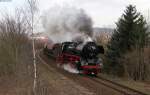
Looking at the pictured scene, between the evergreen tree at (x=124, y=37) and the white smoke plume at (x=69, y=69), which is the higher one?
the evergreen tree at (x=124, y=37)

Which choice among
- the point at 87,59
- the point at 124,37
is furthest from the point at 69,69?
the point at 124,37

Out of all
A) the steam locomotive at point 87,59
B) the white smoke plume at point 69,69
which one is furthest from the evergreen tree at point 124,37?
the steam locomotive at point 87,59

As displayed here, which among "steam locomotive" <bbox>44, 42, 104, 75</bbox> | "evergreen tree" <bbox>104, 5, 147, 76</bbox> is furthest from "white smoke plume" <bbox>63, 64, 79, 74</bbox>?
"evergreen tree" <bbox>104, 5, 147, 76</bbox>

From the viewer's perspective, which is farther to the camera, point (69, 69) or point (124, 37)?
point (124, 37)

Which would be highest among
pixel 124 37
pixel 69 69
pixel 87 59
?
pixel 124 37

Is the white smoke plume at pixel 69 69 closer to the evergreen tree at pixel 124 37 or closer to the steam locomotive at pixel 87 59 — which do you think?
the steam locomotive at pixel 87 59

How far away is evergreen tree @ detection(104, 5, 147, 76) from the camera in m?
39.5

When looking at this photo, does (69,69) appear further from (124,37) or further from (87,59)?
(124,37)

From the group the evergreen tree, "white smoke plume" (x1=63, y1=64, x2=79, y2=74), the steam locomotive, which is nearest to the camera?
the steam locomotive

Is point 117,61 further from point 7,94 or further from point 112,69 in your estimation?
point 7,94

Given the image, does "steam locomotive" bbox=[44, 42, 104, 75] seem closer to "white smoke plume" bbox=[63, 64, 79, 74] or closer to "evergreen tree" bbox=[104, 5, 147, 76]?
"white smoke plume" bbox=[63, 64, 79, 74]

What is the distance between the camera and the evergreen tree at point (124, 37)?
3947cm

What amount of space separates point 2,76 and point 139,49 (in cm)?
1811

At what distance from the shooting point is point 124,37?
40.4 meters
